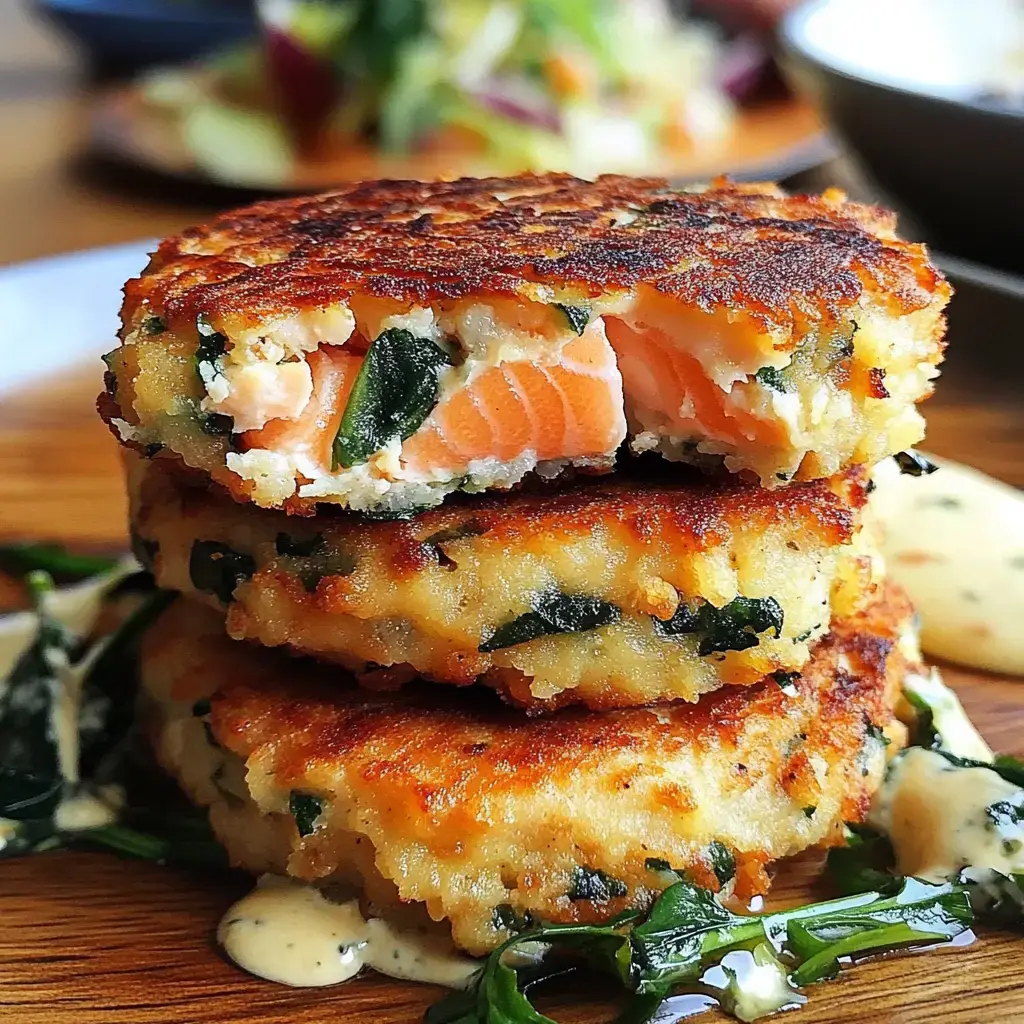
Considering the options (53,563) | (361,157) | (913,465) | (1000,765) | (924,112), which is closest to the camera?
(1000,765)

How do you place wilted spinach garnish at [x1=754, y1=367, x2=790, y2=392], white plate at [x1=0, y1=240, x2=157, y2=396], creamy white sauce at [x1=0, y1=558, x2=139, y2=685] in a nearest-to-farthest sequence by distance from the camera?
wilted spinach garnish at [x1=754, y1=367, x2=790, y2=392], creamy white sauce at [x1=0, y1=558, x2=139, y2=685], white plate at [x1=0, y1=240, x2=157, y2=396]

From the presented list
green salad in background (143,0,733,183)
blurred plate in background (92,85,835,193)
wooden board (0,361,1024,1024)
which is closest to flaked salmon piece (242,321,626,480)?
wooden board (0,361,1024,1024)

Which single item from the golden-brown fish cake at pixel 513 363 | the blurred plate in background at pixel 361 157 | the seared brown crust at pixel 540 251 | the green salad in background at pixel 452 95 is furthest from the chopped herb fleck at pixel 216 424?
the green salad in background at pixel 452 95

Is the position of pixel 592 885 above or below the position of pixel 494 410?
below

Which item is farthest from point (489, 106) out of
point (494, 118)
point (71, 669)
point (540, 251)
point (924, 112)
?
point (540, 251)

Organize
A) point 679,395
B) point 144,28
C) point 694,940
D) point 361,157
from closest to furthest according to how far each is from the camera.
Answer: point 694,940, point 679,395, point 361,157, point 144,28

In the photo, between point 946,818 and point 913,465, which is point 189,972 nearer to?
point 946,818

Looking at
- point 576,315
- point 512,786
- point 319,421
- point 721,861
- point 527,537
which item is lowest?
point 721,861

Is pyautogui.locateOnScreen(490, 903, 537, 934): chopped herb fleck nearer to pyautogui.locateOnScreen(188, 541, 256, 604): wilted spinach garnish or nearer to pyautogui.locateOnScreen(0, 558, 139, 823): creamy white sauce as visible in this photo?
pyautogui.locateOnScreen(188, 541, 256, 604): wilted spinach garnish
